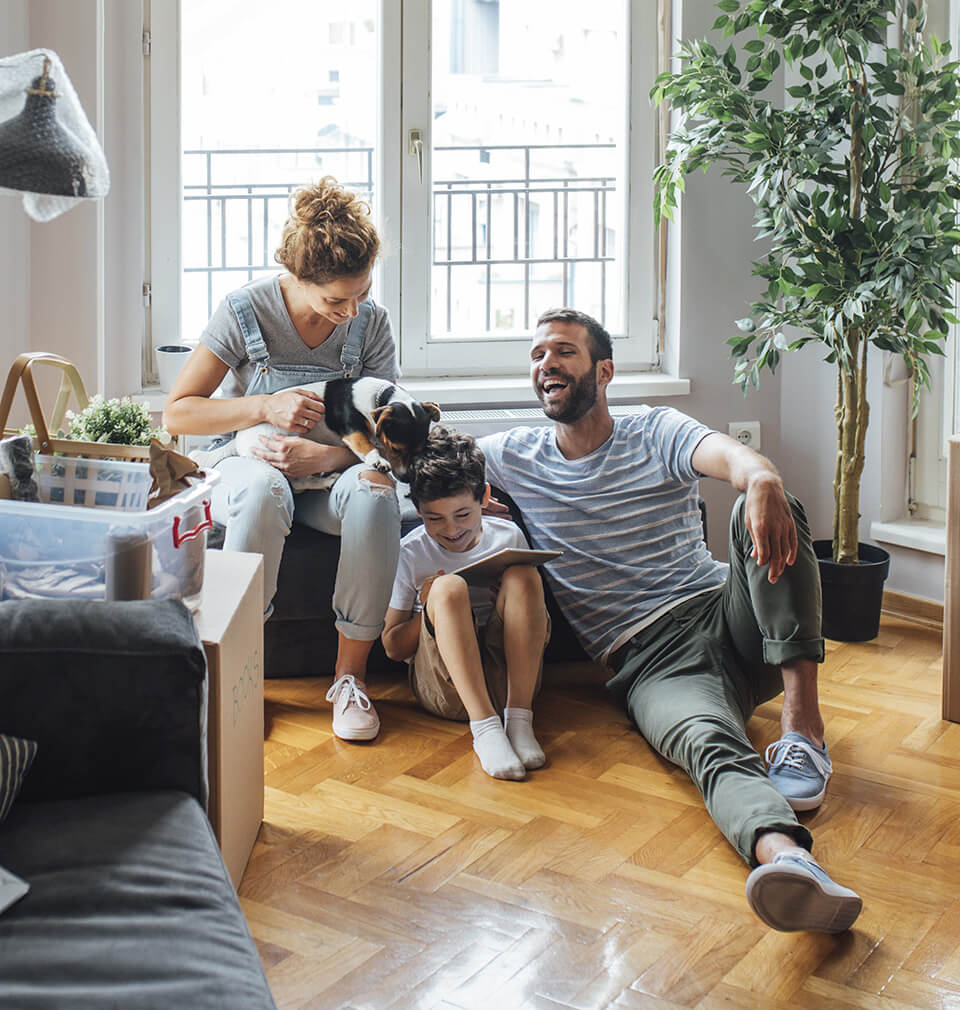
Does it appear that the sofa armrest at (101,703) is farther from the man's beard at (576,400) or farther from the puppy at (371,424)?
the man's beard at (576,400)

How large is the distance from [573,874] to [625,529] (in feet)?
2.61

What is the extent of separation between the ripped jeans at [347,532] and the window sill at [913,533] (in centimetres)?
151

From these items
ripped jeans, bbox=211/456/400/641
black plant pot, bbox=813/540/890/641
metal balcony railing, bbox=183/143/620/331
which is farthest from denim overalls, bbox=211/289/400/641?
black plant pot, bbox=813/540/890/641

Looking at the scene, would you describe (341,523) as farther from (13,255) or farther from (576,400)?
(13,255)

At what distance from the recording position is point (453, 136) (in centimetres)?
326

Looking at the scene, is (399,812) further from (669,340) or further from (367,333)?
(669,340)

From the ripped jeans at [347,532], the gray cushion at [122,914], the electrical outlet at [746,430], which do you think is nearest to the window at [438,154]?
the electrical outlet at [746,430]

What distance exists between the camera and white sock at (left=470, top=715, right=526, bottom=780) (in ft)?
6.87

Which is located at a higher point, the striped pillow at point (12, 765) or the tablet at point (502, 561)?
the tablet at point (502, 561)

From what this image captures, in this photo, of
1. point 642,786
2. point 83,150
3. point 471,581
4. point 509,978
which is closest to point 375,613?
point 471,581

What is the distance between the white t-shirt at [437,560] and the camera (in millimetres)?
2354

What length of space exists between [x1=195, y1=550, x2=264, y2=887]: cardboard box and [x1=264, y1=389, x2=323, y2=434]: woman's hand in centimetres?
46

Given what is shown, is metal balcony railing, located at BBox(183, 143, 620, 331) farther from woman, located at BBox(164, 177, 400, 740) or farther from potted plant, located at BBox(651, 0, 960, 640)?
woman, located at BBox(164, 177, 400, 740)

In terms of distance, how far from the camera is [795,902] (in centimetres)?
153
